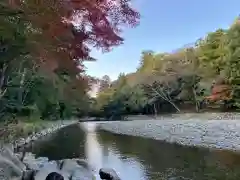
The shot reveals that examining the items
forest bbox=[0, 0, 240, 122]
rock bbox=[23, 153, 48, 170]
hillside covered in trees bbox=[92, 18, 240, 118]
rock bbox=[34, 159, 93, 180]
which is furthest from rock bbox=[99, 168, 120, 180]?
hillside covered in trees bbox=[92, 18, 240, 118]

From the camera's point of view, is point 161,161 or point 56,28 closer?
point 56,28

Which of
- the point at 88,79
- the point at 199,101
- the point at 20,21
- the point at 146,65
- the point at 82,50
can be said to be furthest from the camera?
the point at 146,65

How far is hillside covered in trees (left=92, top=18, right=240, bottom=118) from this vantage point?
24.8 meters

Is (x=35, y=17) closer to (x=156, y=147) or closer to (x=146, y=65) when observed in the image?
(x=156, y=147)

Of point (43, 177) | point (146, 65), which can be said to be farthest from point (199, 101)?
point (43, 177)

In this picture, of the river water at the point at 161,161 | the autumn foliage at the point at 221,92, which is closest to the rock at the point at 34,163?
the river water at the point at 161,161

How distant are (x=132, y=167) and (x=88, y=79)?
446 centimetres

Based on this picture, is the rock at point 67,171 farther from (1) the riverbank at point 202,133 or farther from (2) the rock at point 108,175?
(1) the riverbank at point 202,133

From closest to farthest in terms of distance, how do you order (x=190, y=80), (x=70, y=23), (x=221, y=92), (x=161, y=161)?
(x=70, y=23) < (x=161, y=161) < (x=221, y=92) < (x=190, y=80)

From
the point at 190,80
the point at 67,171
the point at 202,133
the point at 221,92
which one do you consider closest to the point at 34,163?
the point at 67,171

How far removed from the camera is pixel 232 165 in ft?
Result: 34.3

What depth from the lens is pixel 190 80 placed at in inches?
1249

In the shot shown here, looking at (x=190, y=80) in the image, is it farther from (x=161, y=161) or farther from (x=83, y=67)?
(x=83, y=67)

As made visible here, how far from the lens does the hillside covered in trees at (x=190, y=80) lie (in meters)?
24.8
